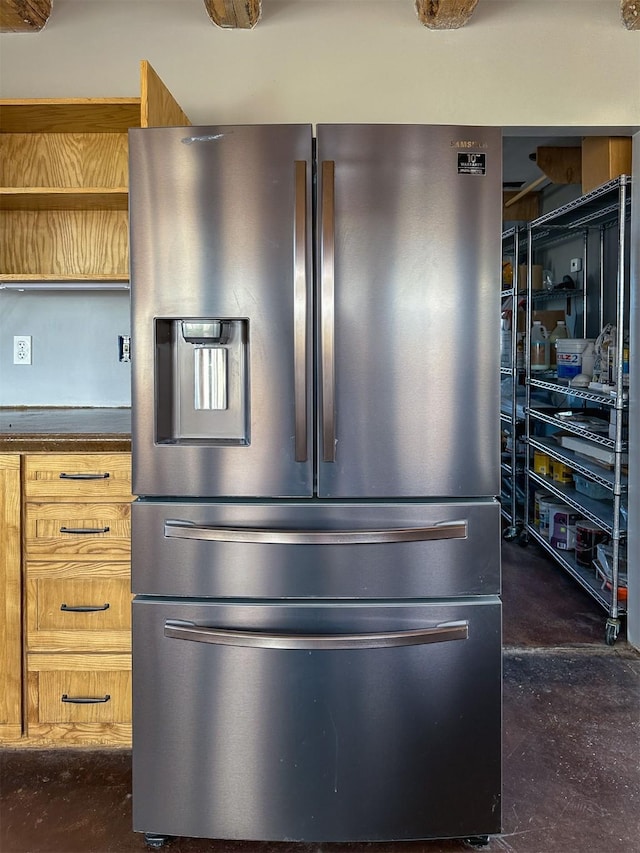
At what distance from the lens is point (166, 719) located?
62.6 inches

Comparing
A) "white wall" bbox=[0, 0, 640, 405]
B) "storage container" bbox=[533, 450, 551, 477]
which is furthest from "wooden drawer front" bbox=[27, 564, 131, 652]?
"storage container" bbox=[533, 450, 551, 477]

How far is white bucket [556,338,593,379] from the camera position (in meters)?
3.49

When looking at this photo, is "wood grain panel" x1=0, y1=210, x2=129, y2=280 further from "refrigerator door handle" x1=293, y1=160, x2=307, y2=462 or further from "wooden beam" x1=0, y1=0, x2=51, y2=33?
"refrigerator door handle" x1=293, y1=160, x2=307, y2=462

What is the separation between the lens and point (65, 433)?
202 cm

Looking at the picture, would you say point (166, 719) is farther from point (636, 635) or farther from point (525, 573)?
point (525, 573)

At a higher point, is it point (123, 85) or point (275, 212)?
point (123, 85)

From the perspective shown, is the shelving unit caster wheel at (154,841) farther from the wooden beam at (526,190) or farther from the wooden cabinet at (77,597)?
the wooden beam at (526,190)

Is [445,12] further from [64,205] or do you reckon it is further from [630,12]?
[64,205]

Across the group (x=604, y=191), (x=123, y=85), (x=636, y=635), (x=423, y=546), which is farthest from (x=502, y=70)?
(x=636, y=635)

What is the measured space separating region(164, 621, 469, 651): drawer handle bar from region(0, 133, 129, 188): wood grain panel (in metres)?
1.76

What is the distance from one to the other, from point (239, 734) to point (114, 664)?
0.61 meters

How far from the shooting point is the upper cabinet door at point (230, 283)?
1.54 meters

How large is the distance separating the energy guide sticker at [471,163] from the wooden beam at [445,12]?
1038mm

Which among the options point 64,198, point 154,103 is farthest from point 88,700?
point 154,103
